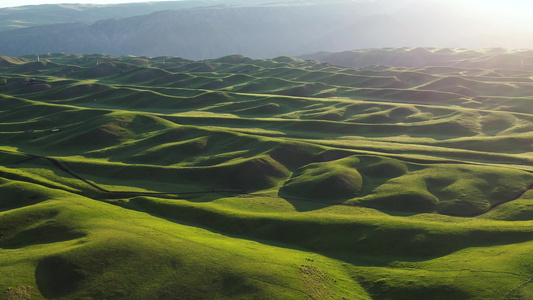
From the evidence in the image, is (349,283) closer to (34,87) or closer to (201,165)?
(201,165)

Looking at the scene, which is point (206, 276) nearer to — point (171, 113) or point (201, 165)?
point (201, 165)

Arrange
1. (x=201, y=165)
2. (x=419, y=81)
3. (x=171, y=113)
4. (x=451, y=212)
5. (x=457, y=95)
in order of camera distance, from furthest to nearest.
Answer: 1. (x=419, y=81)
2. (x=457, y=95)
3. (x=171, y=113)
4. (x=201, y=165)
5. (x=451, y=212)

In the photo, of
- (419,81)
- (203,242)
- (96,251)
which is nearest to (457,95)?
(419,81)

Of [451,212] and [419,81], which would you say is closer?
[451,212]

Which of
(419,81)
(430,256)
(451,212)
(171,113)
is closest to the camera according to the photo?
(430,256)

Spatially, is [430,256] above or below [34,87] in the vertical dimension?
below

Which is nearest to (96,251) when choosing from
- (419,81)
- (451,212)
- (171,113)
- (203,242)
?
(203,242)
